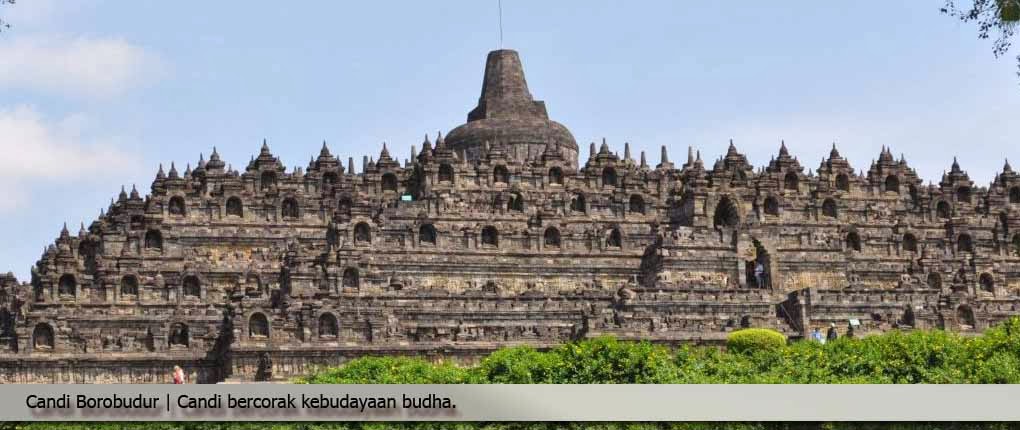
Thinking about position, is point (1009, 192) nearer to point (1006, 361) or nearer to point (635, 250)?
point (635, 250)

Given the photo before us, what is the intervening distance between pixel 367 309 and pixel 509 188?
1768cm

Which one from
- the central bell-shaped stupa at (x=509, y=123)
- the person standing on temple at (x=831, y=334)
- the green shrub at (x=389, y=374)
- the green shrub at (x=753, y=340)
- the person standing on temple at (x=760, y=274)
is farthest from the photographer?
the central bell-shaped stupa at (x=509, y=123)

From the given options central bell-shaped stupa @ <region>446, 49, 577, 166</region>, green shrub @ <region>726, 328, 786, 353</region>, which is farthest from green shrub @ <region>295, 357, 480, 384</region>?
central bell-shaped stupa @ <region>446, 49, 577, 166</region>

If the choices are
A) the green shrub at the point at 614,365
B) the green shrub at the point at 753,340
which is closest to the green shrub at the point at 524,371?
the green shrub at the point at 614,365

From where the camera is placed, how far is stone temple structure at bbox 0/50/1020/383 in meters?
83.6

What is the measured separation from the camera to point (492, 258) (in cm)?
9556

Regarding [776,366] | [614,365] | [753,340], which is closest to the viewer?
[614,365]

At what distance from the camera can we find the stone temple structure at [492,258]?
274 feet

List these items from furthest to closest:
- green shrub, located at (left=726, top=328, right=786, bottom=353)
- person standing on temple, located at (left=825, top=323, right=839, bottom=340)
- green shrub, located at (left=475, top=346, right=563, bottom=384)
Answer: person standing on temple, located at (left=825, top=323, right=839, bottom=340), green shrub, located at (left=726, top=328, right=786, bottom=353), green shrub, located at (left=475, top=346, right=563, bottom=384)

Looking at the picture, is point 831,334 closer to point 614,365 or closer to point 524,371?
point 614,365

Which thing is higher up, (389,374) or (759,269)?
(759,269)

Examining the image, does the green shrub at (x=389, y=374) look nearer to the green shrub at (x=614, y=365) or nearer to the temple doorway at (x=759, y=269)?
the green shrub at (x=614, y=365)

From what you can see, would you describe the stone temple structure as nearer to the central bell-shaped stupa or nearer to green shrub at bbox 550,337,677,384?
the central bell-shaped stupa

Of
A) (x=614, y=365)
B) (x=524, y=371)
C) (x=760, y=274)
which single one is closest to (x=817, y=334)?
(x=760, y=274)
